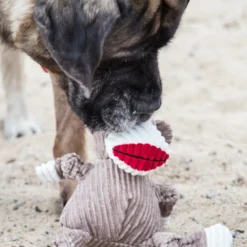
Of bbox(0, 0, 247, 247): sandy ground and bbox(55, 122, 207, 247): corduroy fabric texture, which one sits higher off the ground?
bbox(55, 122, 207, 247): corduroy fabric texture

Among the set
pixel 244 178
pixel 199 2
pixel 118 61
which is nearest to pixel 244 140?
pixel 244 178

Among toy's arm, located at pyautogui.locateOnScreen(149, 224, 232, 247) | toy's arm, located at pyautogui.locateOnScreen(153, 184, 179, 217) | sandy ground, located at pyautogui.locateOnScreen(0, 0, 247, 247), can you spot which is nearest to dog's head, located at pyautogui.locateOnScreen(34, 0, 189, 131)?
toy's arm, located at pyautogui.locateOnScreen(153, 184, 179, 217)

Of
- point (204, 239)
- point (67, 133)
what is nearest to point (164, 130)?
point (204, 239)

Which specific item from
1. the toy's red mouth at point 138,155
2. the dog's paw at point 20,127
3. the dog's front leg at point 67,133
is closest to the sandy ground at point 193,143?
the dog's paw at point 20,127

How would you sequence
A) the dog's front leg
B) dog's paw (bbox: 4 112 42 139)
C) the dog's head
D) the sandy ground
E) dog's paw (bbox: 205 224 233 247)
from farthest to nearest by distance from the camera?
dog's paw (bbox: 4 112 42 139)
the dog's front leg
the sandy ground
the dog's head
dog's paw (bbox: 205 224 233 247)

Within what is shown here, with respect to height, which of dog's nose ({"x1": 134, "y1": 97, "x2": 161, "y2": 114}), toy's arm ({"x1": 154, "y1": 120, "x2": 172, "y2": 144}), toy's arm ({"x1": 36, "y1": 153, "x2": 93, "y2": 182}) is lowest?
toy's arm ({"x1": 36, "y1": 153, "x2": 93, "y2": 182})

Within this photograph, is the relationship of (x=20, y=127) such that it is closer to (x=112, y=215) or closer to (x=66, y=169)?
(x=66, y=169)

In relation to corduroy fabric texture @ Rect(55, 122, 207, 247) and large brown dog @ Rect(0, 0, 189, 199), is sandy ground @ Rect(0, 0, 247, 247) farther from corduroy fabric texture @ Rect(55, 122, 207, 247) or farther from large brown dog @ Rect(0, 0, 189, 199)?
large brown dog @ Rect(0, 0, 189, 199)

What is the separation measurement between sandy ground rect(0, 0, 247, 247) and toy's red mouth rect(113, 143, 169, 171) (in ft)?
1.61

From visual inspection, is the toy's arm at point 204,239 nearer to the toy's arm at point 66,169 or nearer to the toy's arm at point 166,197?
the toy's arm at point 166,197

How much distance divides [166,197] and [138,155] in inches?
11.1

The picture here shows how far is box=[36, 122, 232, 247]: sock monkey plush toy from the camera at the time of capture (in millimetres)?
2047

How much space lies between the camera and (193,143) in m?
3.46

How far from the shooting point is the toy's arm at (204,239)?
6.27 feet
